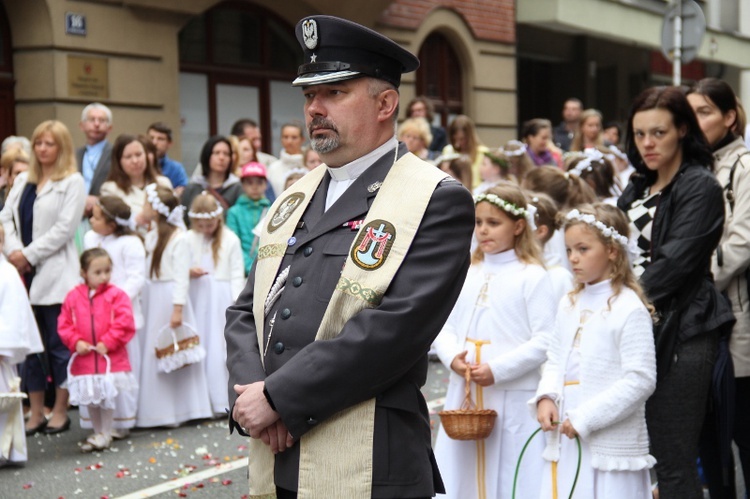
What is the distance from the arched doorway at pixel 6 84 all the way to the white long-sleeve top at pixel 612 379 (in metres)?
9.37

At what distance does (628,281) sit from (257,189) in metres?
6.15

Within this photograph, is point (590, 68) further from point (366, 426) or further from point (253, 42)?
point (366, 426)

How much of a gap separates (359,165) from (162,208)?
19.1 feet

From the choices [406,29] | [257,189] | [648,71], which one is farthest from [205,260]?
[648,71]

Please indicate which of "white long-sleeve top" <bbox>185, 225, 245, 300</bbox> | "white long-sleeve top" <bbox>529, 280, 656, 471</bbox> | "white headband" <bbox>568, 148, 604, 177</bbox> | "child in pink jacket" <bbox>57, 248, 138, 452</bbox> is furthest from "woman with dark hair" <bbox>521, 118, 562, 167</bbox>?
"white long-sleeve top" <bbox>529, 280, 656, 471</bbox>

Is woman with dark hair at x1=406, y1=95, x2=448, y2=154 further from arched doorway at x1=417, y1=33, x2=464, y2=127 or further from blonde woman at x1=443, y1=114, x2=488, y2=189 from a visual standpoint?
arched doorway at x1=417, y1=33, x2=464, y2=127

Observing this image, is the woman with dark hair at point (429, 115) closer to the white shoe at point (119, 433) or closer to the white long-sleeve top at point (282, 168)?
the white long-sleeve top at point (282, 168)

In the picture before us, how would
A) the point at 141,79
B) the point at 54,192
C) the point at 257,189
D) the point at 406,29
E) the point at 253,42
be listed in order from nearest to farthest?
1. the point at 54,192
2. the point at 257,189
3. the point at 141,79
4. the point at 253,42
5. the point at 406,29

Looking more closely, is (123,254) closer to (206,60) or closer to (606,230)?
(606,230)

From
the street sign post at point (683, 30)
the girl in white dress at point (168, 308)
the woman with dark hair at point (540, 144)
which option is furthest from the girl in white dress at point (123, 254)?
the street sign post at point (683, 30)

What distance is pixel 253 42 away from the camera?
1653 centimetres

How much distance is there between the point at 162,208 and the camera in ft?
30.7

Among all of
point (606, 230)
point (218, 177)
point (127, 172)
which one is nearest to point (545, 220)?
point (606, 230)

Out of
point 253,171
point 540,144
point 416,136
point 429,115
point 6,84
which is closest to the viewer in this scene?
point 253,171
